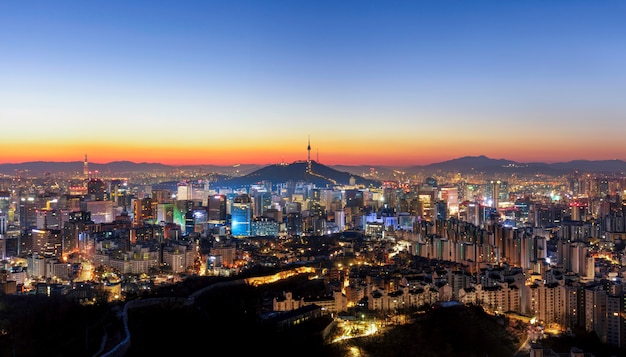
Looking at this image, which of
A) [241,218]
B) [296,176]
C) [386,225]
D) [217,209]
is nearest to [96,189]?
[217,209]

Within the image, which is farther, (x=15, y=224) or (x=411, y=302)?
(x=15, y=224)

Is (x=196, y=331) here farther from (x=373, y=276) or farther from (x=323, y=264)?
(x=323, y=264)

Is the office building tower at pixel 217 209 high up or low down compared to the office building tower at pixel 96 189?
down

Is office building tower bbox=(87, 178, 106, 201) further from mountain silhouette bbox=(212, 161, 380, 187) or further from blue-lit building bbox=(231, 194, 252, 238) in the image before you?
mountain silhouette bbox=(212, 161, 380, 187)

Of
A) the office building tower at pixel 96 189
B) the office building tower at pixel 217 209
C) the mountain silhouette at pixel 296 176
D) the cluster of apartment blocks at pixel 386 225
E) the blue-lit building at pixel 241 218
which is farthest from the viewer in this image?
the mountain silhouette at pixel 296 176

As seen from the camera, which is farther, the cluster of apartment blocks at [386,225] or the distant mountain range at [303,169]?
the distant mountain range at [303,169]

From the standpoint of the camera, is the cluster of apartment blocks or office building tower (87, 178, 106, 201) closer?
the cluster of apartment blocks

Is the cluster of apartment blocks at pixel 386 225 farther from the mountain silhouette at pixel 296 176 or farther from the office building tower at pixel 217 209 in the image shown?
the mountain silhouette at pixel 296 176

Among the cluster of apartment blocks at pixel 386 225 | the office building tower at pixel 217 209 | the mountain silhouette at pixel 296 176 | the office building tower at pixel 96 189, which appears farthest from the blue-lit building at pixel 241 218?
the mountain silhouette at pixel 296 176

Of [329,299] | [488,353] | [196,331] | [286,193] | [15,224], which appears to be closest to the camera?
[196,331]

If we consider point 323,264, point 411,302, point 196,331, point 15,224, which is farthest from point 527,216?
point 15,224

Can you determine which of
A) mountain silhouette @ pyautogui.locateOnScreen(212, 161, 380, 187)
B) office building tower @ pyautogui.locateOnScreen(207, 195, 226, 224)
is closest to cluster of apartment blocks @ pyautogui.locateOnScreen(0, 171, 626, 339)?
office building tower @ pyautogui.locateOnScreen(207, 195, 226, 224)
